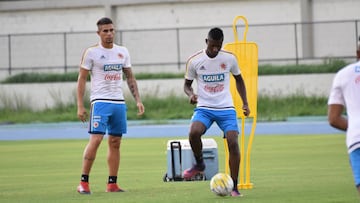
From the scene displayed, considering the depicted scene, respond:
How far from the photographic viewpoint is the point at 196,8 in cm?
A: 4734

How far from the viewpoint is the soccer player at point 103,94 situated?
14188mm

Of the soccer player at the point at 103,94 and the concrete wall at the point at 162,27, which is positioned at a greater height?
the concrete wall at the point at 162,27

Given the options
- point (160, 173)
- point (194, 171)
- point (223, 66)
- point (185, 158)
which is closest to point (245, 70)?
point (223, 66)

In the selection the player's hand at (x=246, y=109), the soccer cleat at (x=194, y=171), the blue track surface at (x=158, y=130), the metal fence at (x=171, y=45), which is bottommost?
the soccer cleat at (x=194, y=171)

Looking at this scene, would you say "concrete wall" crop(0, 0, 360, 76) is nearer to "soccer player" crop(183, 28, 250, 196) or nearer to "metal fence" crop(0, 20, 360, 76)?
"metal fence" crop(0, 20, 360, 76)

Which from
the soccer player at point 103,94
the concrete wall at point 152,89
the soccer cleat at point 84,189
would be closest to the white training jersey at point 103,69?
the soccer player at point 103,94

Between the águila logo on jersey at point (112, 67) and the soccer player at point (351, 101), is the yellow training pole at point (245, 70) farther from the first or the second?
the soccer player at point (351, 101)

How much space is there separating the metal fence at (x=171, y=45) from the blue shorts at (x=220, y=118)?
99.6 ft

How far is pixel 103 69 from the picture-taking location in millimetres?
14266

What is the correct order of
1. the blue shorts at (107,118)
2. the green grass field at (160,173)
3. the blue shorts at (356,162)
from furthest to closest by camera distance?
the blue shorts at (107,118)
the green grass field at (160,173)
the blue shorts at (356,162)

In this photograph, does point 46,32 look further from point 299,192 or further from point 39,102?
point 299,192

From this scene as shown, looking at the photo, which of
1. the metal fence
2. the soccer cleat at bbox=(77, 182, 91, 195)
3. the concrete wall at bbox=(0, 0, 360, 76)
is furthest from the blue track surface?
the soccer cleat at bbox=(77, 182, 91, 195)

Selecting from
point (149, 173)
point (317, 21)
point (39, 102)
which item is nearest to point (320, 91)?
point (317, 21)

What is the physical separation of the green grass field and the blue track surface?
2.48m
